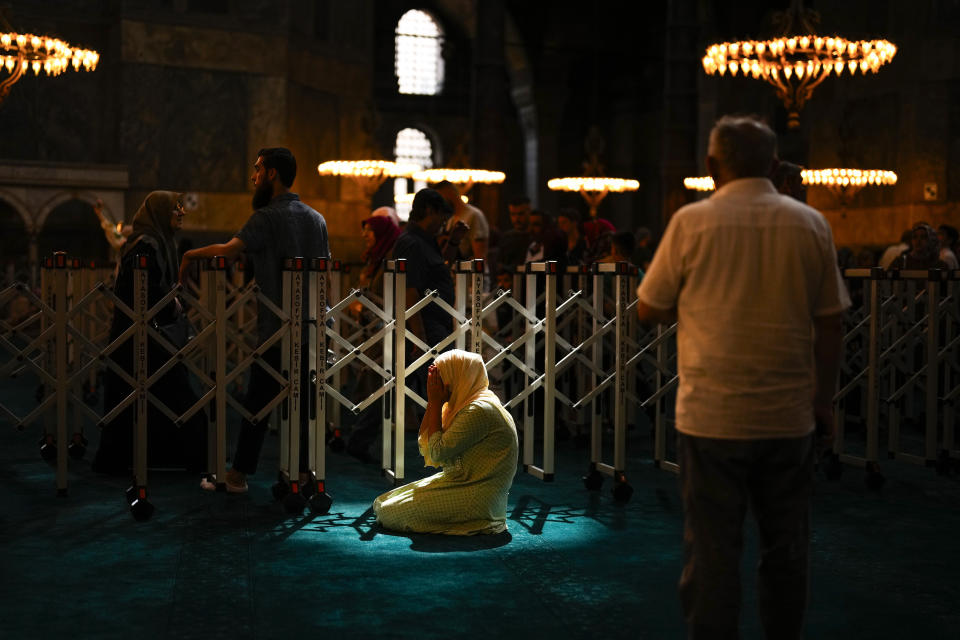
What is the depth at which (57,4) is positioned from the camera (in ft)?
57.5

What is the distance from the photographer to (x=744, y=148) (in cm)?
312

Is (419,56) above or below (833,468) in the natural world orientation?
above

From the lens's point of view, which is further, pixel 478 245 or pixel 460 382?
pixel 478 245

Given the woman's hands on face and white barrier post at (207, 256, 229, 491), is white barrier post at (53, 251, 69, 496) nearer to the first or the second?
white barrier post at (207, 256, 229, 491)

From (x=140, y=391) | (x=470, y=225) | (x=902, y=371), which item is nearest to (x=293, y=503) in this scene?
(x=140, y=391)

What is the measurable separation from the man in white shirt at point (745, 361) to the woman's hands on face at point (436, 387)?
2.29m

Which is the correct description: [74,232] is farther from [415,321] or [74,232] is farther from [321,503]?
[321,503]

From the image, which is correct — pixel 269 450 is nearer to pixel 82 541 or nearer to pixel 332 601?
pixel 82 541

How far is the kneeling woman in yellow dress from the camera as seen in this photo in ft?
17.5

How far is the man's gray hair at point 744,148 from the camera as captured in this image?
10.2 feet

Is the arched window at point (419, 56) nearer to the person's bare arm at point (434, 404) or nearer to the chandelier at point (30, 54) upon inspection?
the chandelier at point (30, 54)

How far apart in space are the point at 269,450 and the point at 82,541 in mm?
2867

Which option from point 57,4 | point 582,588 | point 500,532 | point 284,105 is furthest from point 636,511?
point 57,4

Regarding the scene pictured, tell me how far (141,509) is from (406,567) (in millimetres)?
1562
